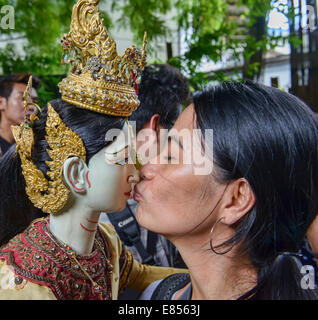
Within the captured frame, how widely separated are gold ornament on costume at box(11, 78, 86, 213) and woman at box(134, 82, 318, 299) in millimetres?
148

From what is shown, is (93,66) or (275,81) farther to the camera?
(275,81)

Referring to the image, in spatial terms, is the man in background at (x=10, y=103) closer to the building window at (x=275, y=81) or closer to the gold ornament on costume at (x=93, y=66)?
the gold ornament on costume at (x=93, y=66)

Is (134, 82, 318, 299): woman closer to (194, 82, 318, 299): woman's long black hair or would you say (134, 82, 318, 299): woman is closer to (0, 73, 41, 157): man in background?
(194, 82, 318, 299): woman's long black hair

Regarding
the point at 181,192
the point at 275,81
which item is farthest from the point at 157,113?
the point at 181,192

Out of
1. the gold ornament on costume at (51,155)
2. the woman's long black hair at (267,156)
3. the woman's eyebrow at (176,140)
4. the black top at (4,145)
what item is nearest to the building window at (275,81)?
the woman's long black hair at (267,156)

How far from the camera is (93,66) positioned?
70 cm

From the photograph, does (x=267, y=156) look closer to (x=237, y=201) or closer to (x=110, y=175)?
(x=237, y=201)

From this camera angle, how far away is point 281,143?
25.1 inches

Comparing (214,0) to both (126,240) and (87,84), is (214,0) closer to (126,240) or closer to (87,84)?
(87,84)

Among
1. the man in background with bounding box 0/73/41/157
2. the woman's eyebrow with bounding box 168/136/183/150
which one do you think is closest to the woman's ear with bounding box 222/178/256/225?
the woman's eyebrow with bounding box 168/136/183/150

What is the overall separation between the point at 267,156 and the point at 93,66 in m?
0.36

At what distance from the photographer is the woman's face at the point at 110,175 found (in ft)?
2.42

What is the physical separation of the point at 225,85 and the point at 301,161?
0.64 feet
